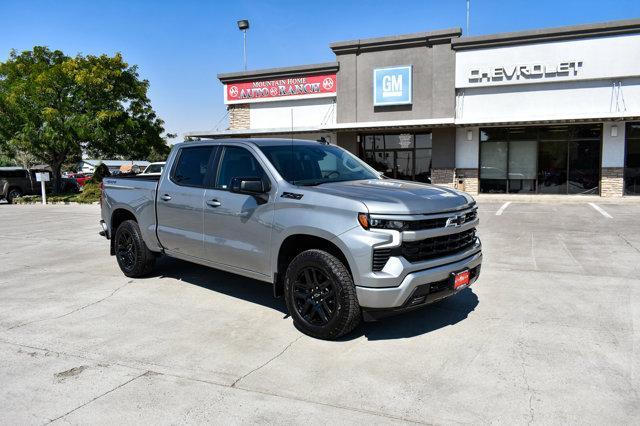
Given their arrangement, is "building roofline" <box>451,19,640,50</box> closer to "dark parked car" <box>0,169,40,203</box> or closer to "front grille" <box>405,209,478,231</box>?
"front grille" <box>405,209,478,231</box>

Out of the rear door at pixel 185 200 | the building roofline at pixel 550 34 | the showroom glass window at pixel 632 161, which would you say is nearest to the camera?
the rear door at pixel 185 200

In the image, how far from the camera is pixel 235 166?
5.39m

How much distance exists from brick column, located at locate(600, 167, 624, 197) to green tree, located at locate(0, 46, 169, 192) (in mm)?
22574

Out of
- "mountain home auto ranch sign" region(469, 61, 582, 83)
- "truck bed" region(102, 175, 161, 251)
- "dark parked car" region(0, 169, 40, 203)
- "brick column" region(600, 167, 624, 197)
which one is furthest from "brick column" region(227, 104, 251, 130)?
"truck bed" region(102, 175, 161, 251)

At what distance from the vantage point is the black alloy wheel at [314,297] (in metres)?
4.35

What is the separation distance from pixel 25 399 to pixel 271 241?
234 centimetres

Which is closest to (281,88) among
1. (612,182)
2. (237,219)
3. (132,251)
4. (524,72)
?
(524,72)

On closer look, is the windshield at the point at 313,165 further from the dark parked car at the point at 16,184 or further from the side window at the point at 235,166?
the dark parked car at the point at 16,184

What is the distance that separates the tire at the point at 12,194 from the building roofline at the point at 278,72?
1285cm

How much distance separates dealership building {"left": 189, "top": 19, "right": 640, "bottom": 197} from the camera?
60.5 feet

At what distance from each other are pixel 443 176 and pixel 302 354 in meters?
18.3

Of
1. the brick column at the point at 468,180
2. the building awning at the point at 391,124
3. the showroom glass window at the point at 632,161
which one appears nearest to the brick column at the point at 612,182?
the showroom glass window at the point at 632,161

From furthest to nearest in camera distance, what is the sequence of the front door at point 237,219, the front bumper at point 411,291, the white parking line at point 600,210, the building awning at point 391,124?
the building awning at point 391,124 < the white parking line at point 600,210 < the front door at point 237,219 < the front bumper at point 411,291

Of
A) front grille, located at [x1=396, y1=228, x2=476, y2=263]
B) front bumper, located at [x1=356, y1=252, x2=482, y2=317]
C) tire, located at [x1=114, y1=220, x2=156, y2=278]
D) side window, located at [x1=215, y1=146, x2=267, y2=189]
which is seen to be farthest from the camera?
tire, located at [x1=114, y1=220, x2=156, y2=278]
